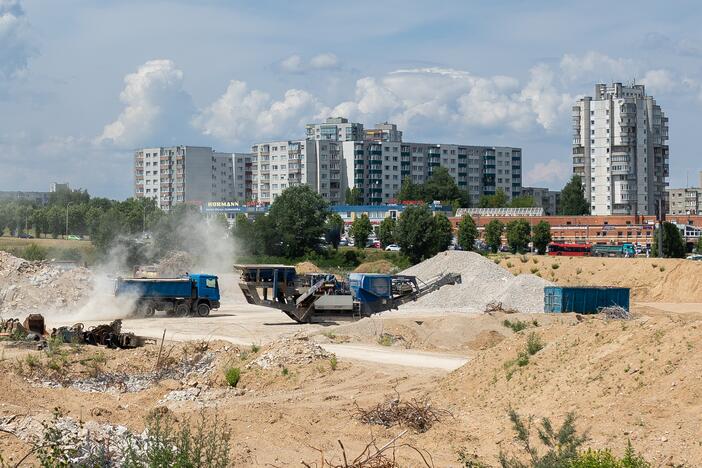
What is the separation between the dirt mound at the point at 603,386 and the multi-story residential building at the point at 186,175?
153004 mm

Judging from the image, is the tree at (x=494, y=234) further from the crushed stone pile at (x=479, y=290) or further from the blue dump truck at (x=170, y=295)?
the blue dump truck at (x=170, y=295)

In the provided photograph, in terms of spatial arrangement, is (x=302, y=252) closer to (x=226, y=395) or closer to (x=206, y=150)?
(x=226, y=395)

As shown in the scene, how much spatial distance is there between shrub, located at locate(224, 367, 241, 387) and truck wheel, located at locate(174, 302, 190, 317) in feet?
69.2

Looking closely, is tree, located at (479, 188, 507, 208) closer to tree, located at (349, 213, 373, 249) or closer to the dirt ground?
tree, located at (349, 213, 373, 249)

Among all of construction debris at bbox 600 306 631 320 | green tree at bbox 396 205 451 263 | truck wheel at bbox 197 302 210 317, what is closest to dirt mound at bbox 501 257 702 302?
green tree at bbox 396 205 451 263

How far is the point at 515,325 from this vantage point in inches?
1610

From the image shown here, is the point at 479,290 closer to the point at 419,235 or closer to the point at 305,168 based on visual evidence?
the point at 419,235

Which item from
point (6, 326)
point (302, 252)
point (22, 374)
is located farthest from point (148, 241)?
point (22, 374)

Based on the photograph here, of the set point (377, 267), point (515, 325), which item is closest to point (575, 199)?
point (377, 267)

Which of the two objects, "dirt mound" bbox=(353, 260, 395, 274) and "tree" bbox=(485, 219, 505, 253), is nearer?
"dirt mound" bbox=(353, 260, 395, 274)

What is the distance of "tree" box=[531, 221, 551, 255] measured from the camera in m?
109

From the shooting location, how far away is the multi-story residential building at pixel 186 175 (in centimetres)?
17762

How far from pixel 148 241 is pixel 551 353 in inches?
2454

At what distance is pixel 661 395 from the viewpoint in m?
19.8
